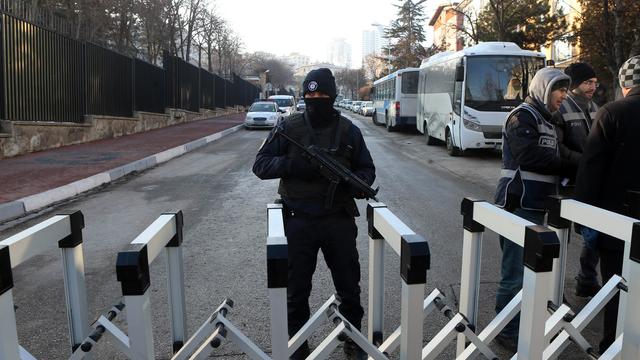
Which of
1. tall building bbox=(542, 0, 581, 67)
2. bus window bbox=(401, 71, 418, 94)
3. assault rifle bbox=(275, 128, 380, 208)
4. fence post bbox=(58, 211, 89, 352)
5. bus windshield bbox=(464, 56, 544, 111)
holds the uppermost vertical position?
tall building bbox=(542, 0, 581, 67)

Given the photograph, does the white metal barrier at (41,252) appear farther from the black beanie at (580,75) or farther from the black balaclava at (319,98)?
the black beanie at (580,75)

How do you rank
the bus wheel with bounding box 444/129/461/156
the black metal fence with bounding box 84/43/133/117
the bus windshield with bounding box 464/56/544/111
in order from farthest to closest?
the black metal fence with bounding box 84/43/133/117 → the bus wheel with bounding box 444/129/461/156 → the bus windshield with bounding box 464/56/544/111

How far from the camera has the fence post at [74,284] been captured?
2484 millimetres

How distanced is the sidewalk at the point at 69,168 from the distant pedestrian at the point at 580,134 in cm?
727

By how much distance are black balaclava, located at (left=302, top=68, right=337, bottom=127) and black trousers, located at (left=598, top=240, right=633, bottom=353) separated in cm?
186

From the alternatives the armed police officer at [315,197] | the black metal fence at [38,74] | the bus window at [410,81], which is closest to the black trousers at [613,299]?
the armed police officer at [315,197]

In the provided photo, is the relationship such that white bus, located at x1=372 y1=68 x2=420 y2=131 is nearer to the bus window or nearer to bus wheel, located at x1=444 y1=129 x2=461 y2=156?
the bus window

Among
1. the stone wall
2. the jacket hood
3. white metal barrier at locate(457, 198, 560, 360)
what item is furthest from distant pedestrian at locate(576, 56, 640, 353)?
the stone wall

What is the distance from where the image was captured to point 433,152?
16.9 meters

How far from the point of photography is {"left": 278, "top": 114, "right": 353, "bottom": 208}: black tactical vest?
3.11 m

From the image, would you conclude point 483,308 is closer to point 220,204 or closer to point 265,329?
point 265,329

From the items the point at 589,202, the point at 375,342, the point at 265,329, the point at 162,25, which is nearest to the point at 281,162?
the point at 375,342

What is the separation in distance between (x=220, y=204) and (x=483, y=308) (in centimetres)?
523

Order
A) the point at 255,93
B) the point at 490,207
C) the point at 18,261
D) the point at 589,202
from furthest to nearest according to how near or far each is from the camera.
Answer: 1. the point at 255,93
2. the point at 589,202
3. the point at 490,207
4. the point at 18,261
